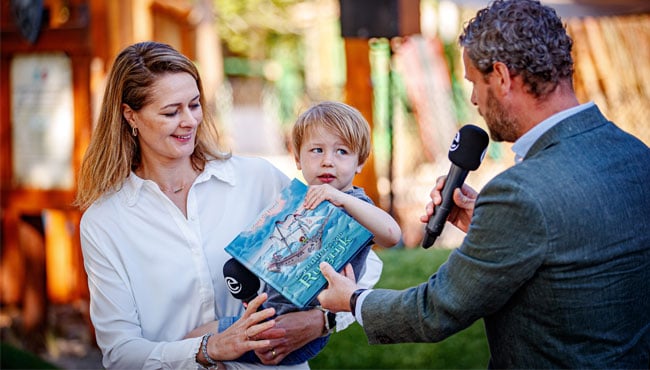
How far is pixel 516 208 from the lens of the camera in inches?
72.3

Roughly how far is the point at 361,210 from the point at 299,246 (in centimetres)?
24

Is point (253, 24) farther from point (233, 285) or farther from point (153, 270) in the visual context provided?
point (233, 285)

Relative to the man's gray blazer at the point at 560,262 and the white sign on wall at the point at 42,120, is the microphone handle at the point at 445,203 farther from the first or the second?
the white sign on wall at the point at 42,120

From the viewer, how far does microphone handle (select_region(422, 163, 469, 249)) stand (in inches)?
88.1

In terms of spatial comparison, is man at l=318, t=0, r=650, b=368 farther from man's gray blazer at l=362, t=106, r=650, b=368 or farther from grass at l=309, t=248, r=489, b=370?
grass at l=309, t=248, r=489, b=370

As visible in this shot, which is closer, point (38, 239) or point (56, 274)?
point (38, 239)

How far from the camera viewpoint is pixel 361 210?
2428mm

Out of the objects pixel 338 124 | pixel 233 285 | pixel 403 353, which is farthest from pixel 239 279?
pixel 403 353

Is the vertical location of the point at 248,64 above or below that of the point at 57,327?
above

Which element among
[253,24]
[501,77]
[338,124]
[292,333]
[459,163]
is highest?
[253,24]

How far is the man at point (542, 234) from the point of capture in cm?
184

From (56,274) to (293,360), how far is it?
435cm

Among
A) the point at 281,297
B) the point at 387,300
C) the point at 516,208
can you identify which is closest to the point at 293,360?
the point at 281,297

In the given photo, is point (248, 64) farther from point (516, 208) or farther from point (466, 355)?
point (516, 208)
